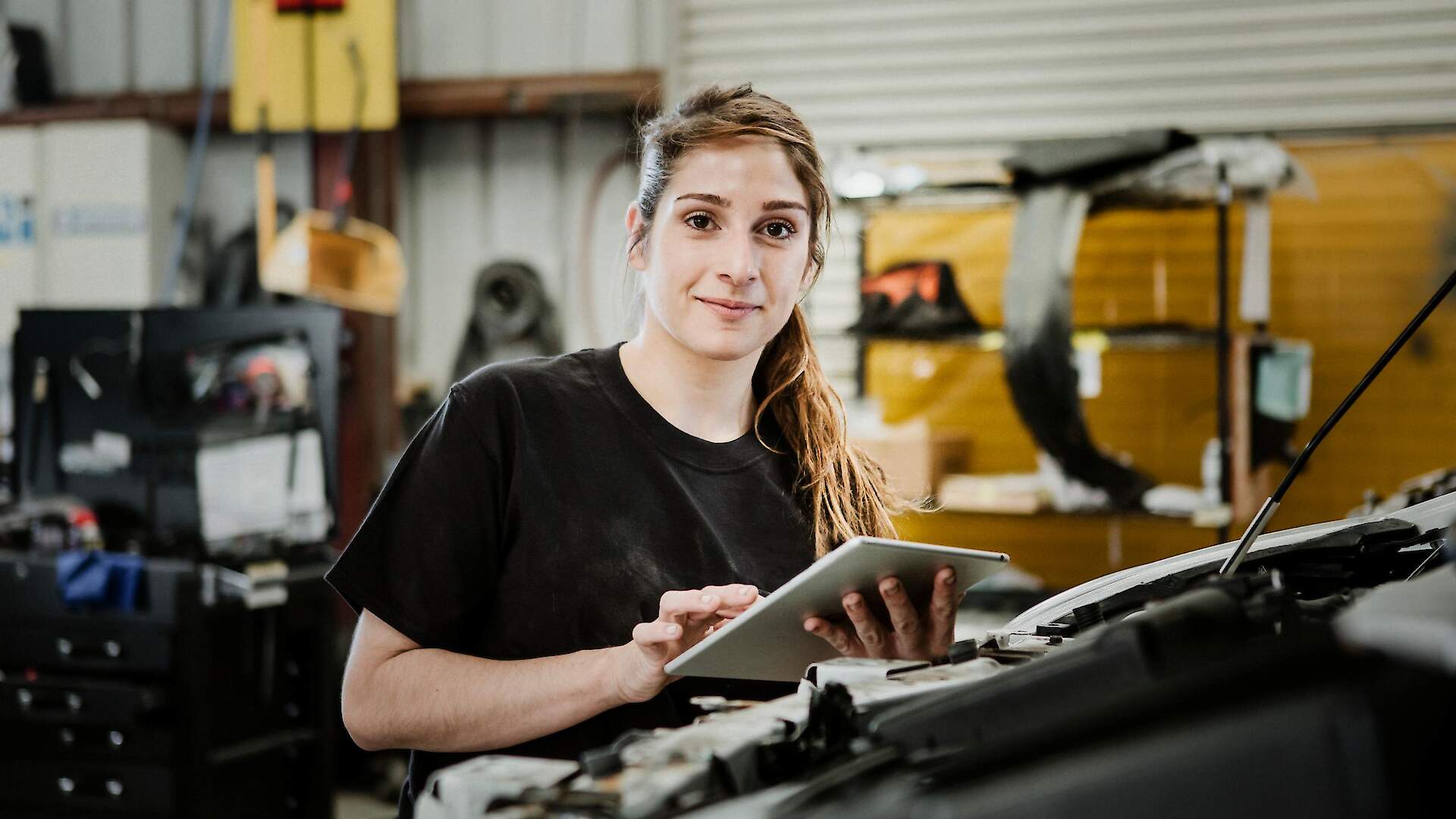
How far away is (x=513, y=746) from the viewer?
1.44 meters

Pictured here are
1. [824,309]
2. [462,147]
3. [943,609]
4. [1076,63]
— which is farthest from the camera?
[462,147]

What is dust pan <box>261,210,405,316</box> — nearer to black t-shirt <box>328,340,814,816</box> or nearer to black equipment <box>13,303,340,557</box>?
black equipment <box>13,303,340,557</box>

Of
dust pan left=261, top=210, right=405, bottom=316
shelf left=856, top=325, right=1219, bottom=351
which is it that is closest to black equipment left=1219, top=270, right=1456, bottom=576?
shelf left=856, top=325, right=1219, bottom=351

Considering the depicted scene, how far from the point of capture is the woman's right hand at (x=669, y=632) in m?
1.20

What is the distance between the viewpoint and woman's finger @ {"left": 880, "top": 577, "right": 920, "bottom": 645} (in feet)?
4.03

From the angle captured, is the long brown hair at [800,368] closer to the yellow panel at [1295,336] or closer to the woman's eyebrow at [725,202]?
the woman's eyebrow at [725,202]

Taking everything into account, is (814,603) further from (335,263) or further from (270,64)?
(270,64)

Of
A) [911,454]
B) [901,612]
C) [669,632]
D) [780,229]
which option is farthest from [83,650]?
[901,612]

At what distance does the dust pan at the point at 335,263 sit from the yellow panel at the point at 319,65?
2.14 feet

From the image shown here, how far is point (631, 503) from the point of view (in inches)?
61.3

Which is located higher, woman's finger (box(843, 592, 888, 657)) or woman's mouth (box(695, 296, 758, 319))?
woman's mouth (box(695, 296, 758, 319))

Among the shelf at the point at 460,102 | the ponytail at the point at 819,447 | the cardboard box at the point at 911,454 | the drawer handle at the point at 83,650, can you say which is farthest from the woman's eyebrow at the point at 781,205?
the shelf at the point at 460,102

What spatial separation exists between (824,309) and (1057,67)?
Result: 114 centimetres

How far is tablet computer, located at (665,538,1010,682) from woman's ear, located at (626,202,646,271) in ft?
2.06
